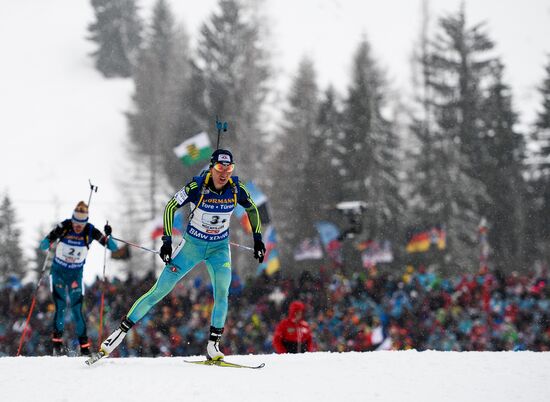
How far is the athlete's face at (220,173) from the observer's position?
19.0ft

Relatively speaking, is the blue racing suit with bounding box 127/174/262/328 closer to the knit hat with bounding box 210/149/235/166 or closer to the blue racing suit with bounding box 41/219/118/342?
the knit hat with bounding box 210/149/235/166

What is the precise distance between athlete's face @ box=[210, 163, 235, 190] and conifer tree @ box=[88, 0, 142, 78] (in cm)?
5390

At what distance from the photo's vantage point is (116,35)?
5866 cm

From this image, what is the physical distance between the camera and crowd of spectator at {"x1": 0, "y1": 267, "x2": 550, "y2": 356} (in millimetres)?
13320

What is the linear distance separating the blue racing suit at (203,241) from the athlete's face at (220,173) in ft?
0.20

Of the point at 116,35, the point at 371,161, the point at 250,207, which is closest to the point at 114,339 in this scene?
the point at 250,207

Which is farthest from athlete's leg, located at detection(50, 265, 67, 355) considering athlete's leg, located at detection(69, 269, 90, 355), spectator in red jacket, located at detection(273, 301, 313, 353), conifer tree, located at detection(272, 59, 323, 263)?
conifer tree, located at detection(272, 59, 323, 263)

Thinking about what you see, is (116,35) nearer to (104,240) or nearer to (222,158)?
(104,240)

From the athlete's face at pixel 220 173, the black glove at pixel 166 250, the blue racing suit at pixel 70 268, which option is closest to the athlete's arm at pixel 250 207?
the athlete's face at pixel 220 173

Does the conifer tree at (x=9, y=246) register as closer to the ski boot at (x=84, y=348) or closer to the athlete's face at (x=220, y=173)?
the ski boot at (x=84, y=348)

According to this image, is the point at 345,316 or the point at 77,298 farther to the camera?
the point at 345,316

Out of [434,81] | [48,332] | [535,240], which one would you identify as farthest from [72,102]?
[48,332]

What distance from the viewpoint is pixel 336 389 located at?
4.55 meters

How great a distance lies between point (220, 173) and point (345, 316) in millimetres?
8767
